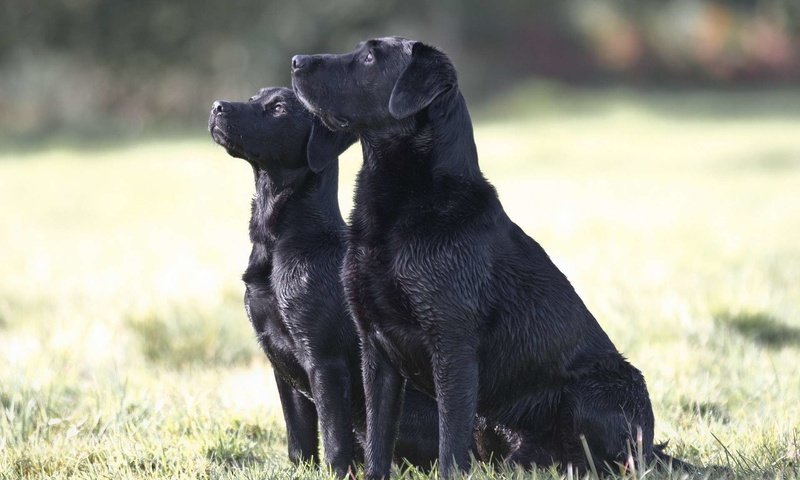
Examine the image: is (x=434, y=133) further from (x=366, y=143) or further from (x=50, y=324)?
(x=50, y=324)

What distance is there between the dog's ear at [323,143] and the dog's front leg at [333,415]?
79 cm

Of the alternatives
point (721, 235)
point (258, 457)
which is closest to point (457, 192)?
point (258, 457)

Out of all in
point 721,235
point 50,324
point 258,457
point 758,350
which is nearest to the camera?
point 258,457

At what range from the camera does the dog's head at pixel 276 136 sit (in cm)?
420

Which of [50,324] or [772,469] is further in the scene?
[50,324]

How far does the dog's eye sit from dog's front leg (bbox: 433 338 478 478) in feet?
4.17

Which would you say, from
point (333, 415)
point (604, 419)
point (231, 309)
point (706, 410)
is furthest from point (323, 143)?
point (231, 309)

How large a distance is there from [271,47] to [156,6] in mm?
3323

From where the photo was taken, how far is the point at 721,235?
1100 centimetres

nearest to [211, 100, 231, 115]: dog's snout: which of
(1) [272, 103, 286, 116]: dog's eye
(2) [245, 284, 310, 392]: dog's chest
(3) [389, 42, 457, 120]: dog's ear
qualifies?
(1) [272, 103, 286, 116]: dog's eye

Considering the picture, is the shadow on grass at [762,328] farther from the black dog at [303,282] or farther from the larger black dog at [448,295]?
the black dog at [303,282]

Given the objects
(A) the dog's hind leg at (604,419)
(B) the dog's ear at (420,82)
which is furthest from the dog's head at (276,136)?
(A) the dog's hind leg at (604,419)

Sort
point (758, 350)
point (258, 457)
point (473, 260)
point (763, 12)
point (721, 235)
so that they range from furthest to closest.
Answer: point (763, 12) < point (721, 235) < point (758, 350) < point (258, 457) < point (473, 260)

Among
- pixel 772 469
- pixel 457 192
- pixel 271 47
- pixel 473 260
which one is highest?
pixel 271 47
